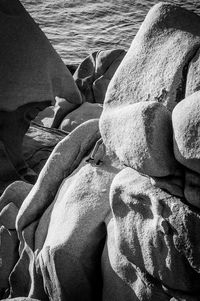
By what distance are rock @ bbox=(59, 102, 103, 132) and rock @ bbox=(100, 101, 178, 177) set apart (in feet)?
10.7

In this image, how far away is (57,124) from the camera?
500 cm

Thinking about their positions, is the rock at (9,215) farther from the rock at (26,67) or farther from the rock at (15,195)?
the rock at (26,67)

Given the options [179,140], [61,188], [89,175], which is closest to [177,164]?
[179,140]

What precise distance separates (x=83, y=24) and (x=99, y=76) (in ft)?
2.73

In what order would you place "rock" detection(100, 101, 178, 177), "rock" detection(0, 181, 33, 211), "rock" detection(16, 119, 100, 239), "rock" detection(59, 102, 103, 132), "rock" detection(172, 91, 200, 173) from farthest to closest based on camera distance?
"rock" detection(59, 102, 103, 132)
"rock" detection(0, 181, 33, 211)
"rock" detection(16, 119, 100, 239)
"rock" detection(100, 101, 178, 177)
"rock" detection(172, 91, 200, 173)

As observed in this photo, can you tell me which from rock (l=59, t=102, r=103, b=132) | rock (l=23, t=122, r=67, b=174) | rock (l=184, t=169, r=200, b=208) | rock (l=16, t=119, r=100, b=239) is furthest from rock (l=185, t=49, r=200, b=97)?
rock (l=59, t=102, r=103, b=132)

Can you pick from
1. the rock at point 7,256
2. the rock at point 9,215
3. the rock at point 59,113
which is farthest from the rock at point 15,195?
the rock at point 59,113

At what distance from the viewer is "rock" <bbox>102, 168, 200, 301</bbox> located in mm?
1539

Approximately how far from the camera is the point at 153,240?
162 cm

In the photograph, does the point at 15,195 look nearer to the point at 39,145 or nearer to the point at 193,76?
the point at 193,76

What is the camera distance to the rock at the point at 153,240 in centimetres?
154

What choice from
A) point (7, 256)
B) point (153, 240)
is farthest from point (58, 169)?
point (153, 240)

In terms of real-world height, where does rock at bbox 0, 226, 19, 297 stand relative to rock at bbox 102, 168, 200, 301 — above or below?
below

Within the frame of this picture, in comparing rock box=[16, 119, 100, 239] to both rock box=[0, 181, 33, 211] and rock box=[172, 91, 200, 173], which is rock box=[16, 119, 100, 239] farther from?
rock box=[172, 91, 200, 173]
